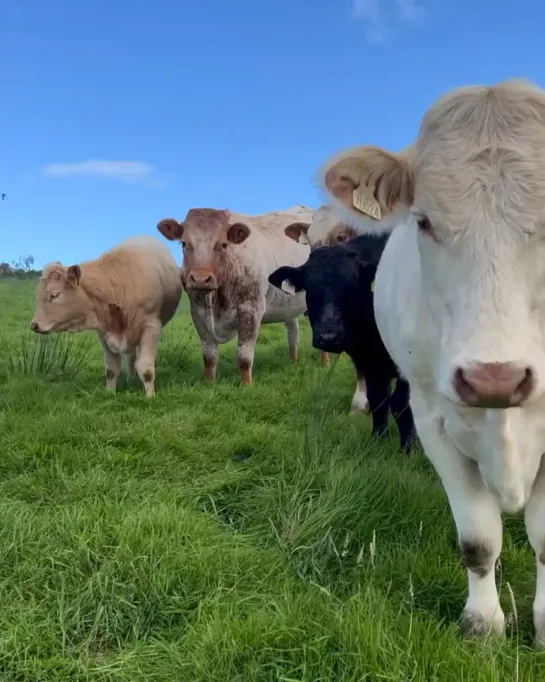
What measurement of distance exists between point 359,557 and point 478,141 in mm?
1790

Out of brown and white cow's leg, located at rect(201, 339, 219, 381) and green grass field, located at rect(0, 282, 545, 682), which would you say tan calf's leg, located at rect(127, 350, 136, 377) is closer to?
brown and white cow's leg, located at rect(201, 339, 219, 381)

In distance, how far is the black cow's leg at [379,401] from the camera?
568 centimetres

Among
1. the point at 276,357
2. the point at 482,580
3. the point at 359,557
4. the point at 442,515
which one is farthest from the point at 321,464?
the point at 276,357

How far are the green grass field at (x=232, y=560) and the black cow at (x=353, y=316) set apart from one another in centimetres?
49

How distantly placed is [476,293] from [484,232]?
0.21 m

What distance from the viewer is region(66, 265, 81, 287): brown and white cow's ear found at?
317 inches

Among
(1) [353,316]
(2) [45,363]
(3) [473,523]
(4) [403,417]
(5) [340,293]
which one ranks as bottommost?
(2) [45,363]

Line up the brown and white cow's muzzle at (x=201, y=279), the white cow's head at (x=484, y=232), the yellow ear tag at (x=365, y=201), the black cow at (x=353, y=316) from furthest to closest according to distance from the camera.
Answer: the brown and white cow's muzzle at (x=201, y=279)
the black cow at (x=353, y=316)
the yellow ear tag at (x=365, y=201)
the white cow's head at (x=484, y=232)

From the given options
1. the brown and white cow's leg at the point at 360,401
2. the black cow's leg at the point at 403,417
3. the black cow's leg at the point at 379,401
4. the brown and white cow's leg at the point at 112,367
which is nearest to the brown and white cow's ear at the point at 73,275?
the brown and white cow's leg at the point at 112,367

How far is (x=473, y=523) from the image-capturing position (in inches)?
121

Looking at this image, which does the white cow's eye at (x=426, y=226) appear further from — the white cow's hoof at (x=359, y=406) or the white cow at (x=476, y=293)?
the white cow's hoof at (x=359, y=406)

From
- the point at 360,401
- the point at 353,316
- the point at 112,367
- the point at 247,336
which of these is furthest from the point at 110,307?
the point at 353,316

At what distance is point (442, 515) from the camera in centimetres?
387

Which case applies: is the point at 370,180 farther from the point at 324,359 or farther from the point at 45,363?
the point at 324,359
